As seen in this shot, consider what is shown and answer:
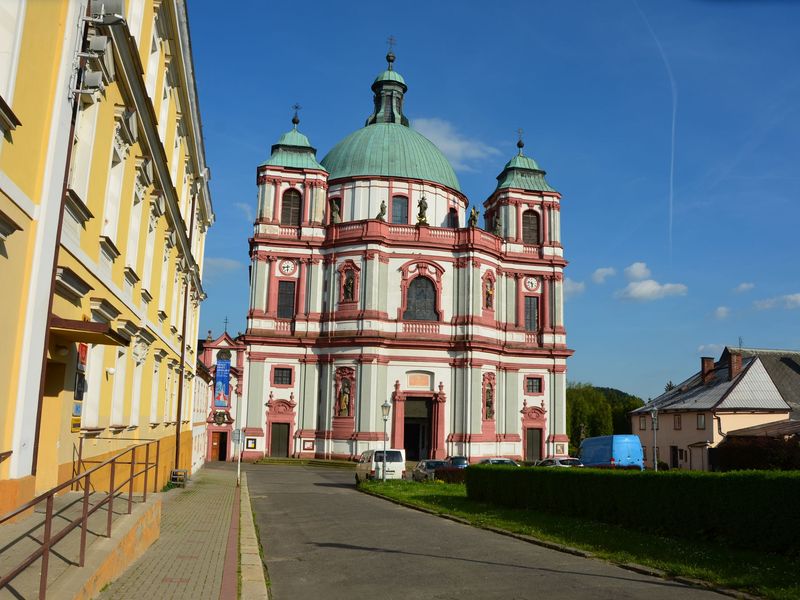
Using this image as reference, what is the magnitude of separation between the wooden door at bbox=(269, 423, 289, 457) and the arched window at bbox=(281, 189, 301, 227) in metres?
13.0

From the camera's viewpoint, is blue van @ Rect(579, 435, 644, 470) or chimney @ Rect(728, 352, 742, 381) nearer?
blue van @ Rect(579, 435, 644, 470)

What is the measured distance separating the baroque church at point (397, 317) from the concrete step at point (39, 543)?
35088mm

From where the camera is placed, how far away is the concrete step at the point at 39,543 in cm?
590

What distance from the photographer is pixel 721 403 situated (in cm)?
4662

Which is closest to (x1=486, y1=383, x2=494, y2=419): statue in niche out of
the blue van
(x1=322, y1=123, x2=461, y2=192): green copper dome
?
the blue van

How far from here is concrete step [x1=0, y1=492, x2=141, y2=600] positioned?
5.90 meters

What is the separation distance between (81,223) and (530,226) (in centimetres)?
4251

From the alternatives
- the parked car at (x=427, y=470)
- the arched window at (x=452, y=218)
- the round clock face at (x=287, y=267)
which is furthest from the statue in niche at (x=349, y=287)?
the parked car at (x=427, y=470)

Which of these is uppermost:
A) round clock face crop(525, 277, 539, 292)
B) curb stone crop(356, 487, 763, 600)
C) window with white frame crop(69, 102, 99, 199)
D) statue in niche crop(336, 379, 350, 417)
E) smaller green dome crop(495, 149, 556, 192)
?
smaller green dome crop(495, 149, 556, 192)

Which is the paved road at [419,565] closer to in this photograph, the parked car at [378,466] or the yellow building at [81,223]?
the yellow building at [81,223]

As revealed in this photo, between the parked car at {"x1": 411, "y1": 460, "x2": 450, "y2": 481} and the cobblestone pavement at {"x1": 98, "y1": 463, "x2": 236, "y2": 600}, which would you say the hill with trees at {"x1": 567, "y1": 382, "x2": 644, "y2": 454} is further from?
the cobblestone pavement at {"x1": 98, "y1": 463, "x2": 236, "y2": 600}

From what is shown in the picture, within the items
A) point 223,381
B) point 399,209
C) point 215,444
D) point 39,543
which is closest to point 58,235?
point 39,543

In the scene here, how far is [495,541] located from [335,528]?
13.2 ft

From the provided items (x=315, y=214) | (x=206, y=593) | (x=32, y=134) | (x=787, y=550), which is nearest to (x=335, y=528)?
(x=206, y=593)
